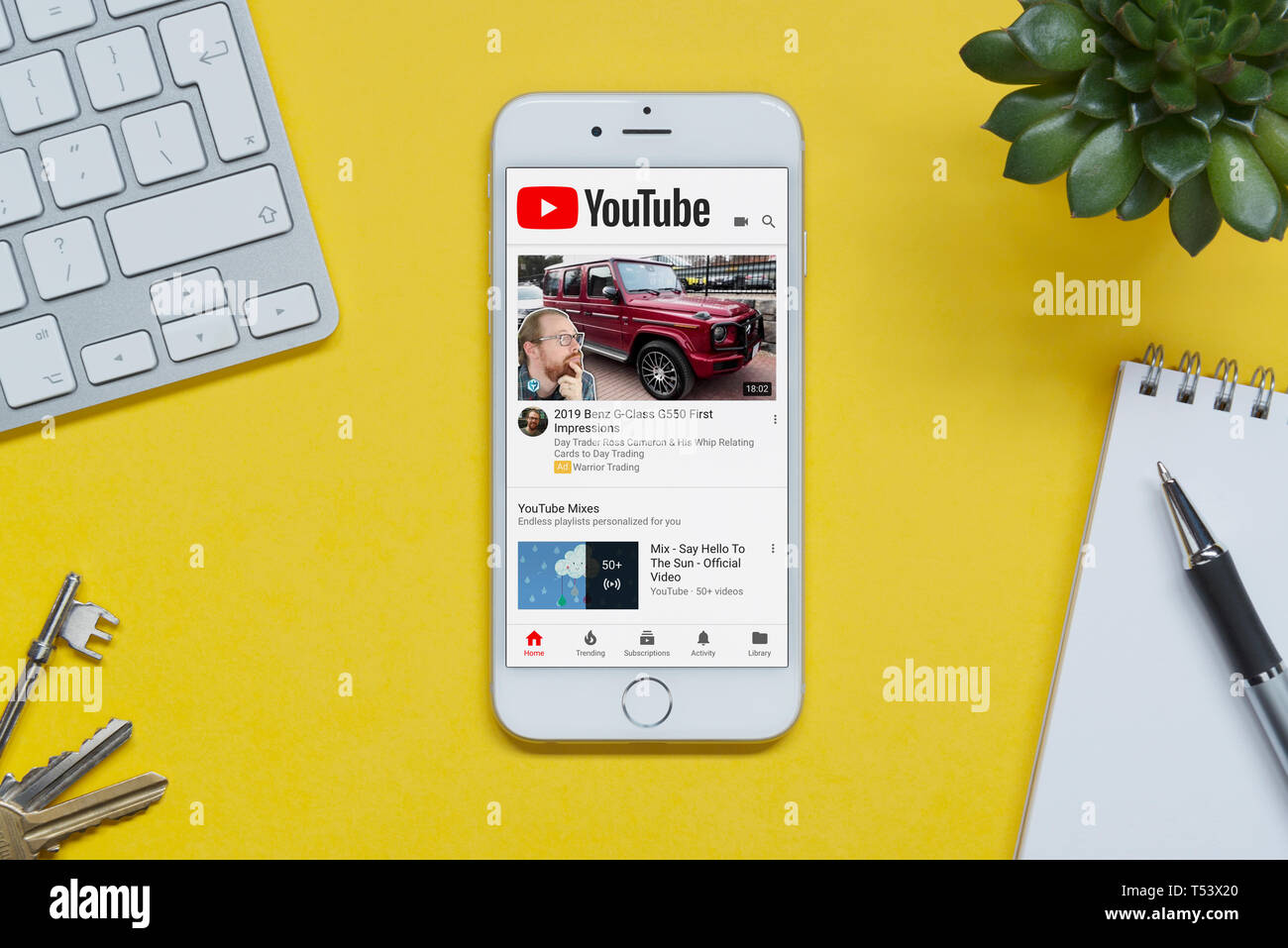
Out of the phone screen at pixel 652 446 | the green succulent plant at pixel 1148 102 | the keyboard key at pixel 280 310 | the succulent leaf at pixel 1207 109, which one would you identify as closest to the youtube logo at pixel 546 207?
the phone screen at pixel 652 446

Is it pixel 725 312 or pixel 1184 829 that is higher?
pixel 725 312

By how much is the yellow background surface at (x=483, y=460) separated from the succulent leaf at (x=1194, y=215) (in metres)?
0.09

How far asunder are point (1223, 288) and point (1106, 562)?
21 cm

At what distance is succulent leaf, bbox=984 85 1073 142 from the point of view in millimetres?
502

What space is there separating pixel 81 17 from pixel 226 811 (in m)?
0.55

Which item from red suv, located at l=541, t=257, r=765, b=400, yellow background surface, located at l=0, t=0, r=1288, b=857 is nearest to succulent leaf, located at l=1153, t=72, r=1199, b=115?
yellow background surface, located at l=0, t=0, r=1288, b=857

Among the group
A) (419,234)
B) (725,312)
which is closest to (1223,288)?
(725,312)

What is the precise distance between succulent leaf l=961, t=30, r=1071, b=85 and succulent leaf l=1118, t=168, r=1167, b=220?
0.08m

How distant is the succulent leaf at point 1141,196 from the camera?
502 mm

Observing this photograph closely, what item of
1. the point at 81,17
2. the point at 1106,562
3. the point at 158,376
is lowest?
the point at 1106,562

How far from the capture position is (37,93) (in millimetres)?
583

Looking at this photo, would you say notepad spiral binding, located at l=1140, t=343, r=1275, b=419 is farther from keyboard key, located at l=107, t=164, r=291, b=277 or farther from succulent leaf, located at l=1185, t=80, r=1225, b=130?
keyboard key, located at l=107, t=164, r=291, b=277
